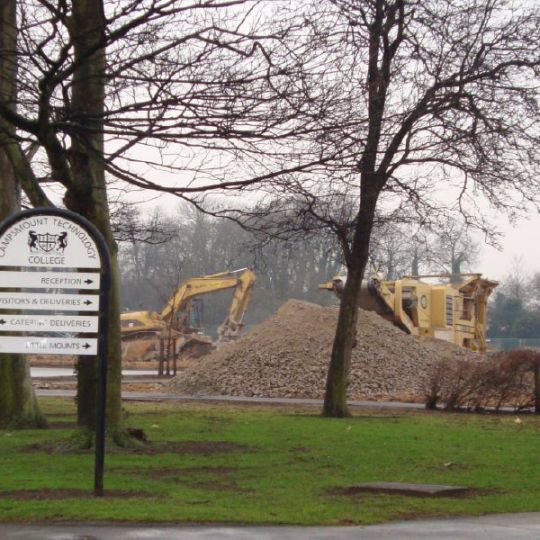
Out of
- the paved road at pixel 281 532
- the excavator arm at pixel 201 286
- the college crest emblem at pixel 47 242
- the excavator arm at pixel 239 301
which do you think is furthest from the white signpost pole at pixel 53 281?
the excavator arm at pixel 239 301

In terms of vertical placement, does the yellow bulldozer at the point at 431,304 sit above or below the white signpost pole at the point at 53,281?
above

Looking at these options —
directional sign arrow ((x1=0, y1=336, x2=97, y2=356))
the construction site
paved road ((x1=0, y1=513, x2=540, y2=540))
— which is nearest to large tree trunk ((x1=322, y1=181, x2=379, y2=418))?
the construction site

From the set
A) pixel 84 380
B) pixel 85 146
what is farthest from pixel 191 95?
pixel 84 380

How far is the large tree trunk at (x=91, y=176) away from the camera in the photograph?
14.9m

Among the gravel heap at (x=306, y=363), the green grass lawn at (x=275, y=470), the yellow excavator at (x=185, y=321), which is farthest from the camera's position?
the yellow excavator at (x=185, y=321)

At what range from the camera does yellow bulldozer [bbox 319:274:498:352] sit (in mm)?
44719

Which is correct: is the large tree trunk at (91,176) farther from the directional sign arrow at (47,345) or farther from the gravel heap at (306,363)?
the gravel heap at (306,363)

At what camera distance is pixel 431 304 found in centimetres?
4631

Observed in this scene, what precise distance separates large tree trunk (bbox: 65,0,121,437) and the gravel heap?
672 inches

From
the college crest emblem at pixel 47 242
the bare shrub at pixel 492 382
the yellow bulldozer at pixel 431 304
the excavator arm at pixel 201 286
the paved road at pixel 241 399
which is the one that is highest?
the excavator arm at pixel 201 286

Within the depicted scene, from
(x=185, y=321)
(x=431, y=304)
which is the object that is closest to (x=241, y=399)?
(x=431, y=304)

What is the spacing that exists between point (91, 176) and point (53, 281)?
3708 millimetres

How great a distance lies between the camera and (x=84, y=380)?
16172mm

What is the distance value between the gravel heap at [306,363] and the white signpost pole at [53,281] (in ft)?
69.4
